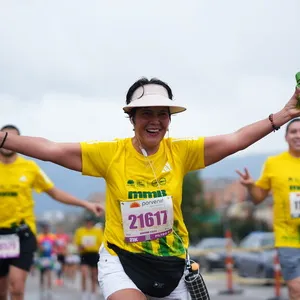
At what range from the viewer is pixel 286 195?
32.5 feet

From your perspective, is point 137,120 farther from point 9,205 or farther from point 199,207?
point 199,207

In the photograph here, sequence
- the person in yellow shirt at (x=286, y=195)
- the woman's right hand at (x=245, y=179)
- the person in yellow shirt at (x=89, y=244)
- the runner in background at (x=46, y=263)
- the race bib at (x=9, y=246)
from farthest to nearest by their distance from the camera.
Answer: the runner in background at (x=46, y=263) → the person in yellow shirt at (x=89, y=244) → the race bib at (x=9, y=246) → the woman's right hand at (x=245, y=179) → the person in yellow shirt at (x=286, y=195)

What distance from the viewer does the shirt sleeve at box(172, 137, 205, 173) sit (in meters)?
6.66

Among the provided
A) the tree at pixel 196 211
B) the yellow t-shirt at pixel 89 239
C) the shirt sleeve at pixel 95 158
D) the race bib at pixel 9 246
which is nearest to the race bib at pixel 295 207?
the race bib at pixel 9 246

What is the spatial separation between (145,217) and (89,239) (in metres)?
15.3

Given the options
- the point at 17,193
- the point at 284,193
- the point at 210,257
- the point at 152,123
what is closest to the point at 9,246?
the point at 17,193

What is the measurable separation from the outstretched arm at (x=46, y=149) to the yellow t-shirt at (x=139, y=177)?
0.07 meters

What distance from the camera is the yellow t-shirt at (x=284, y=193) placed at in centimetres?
979

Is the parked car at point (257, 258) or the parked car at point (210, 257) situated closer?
the parked car at point (257, 258)

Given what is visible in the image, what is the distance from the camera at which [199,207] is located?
90938 mm

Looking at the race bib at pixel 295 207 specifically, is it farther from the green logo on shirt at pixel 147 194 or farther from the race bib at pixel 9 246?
the green logo on shirt at pixel 147 194

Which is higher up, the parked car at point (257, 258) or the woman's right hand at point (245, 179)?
the woman's right hand at point (245, 179)

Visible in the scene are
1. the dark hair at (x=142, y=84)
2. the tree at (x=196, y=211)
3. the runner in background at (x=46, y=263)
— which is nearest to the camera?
the dark hair at (x=142, y=84)

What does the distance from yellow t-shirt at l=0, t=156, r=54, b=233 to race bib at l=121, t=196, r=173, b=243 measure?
14.4 ft
